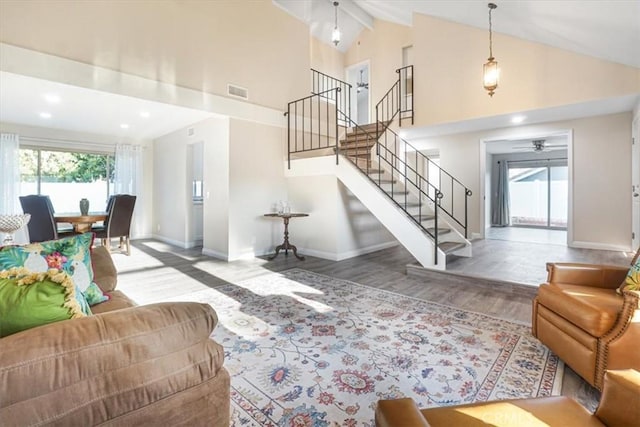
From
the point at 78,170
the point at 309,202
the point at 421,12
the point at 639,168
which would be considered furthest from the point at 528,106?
the point at 78,170

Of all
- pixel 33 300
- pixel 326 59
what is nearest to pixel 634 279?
pixel 33 300

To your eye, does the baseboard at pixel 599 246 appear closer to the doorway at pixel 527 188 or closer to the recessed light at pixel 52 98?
the doorway at pixel 527 188

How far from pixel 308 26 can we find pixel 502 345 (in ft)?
21.6

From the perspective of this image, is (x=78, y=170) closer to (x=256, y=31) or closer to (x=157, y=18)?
(x=157, y=18)

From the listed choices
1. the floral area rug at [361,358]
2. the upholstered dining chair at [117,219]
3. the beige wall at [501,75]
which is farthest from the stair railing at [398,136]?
the upholstered dining chair at [117,219]

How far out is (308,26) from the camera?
6469mm

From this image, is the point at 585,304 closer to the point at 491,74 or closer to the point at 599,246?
the point at 491,74

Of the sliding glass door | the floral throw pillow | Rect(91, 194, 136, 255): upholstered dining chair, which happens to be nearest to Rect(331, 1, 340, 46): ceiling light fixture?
Rect(91, 194, 136, 255): upholstered dining chair

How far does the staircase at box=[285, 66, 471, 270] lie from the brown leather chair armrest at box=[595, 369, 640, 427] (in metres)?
3.08

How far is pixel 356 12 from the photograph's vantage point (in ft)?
23.5

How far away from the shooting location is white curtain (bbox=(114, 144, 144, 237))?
719 cm

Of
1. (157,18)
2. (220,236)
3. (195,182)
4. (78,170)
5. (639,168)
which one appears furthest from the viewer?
(195,182)

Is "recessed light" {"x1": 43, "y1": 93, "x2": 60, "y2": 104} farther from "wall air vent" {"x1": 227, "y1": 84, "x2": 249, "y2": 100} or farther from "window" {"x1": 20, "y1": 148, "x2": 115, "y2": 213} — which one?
"window" {"x1": 20, "y1": 148, "x2": 115, "y2": 213}

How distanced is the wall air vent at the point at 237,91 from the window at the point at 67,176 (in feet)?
13.3
